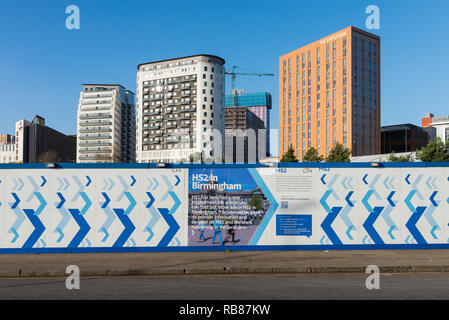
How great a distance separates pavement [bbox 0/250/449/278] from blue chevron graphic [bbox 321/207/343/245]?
0.63m

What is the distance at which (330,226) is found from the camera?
13844 millimetres

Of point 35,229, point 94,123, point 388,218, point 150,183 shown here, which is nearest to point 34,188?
point 35,229

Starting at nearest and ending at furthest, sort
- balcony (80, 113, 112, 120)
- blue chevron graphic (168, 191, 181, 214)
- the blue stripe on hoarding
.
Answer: the blue stripe on hoarding < blue chevron graphic (168, 191, 181, 214) < balcony (80, 113, 112, 120)

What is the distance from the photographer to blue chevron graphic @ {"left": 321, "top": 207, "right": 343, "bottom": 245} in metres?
13.8

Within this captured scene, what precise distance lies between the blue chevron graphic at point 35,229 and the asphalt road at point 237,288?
12.2 ft

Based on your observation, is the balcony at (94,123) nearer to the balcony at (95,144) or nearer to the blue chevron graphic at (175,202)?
the balcony at (95,144)

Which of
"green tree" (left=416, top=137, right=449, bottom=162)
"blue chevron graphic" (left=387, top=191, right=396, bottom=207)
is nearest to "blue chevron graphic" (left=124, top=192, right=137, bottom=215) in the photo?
"blue chevron graphic" (left=387, top=191, right=396, bottom=207)

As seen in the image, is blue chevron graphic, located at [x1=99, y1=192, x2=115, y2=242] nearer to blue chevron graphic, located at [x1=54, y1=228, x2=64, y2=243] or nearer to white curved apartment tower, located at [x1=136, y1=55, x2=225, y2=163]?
blue chevron graphic, located at [x1=54, y1=228, x2=64, y2=243]

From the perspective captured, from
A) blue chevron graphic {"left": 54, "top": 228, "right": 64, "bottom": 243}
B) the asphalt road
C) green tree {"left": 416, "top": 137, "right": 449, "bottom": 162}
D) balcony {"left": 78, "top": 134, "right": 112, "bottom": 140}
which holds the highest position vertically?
balcony {"left": 78, "top": 134, "right": 112, "bottom": 140}

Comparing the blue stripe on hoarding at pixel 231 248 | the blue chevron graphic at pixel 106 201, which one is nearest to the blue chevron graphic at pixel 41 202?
the blue stripe on hoarding at pixel 231 248

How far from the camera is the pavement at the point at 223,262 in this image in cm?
1052

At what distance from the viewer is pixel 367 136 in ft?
347
